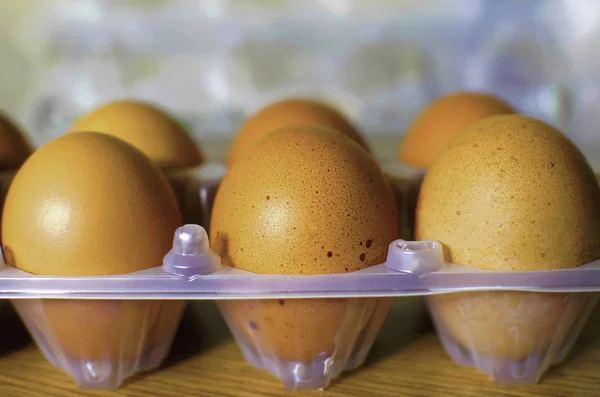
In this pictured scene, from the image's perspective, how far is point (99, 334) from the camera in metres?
0.70

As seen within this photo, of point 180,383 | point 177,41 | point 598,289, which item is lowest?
point 180,383

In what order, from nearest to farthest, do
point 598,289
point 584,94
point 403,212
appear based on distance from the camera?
point 598,289, point 403,212, point 584,94

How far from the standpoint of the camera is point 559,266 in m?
0.66

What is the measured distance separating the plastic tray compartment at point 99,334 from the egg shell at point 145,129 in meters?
0.27

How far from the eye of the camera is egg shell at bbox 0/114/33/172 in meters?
0.94

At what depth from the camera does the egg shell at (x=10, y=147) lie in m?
0.94

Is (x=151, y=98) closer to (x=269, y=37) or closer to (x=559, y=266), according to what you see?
(x=269, y=37)

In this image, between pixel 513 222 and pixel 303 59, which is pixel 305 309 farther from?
pixel 303 59

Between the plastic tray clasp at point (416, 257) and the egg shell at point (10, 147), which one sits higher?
the egg shell at point (10, 147)

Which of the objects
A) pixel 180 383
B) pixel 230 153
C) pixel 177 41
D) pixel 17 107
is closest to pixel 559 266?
pixel 180 383

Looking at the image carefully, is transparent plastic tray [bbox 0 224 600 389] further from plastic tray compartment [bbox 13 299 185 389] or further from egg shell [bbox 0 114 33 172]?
egg shell [bbox 0 114 33 172]

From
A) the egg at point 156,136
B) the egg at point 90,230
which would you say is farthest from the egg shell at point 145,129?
the egg at point 90,230

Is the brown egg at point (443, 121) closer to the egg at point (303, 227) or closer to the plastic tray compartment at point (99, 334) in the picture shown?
the egg at point (303, 227)

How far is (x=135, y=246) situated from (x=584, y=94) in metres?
1.08
